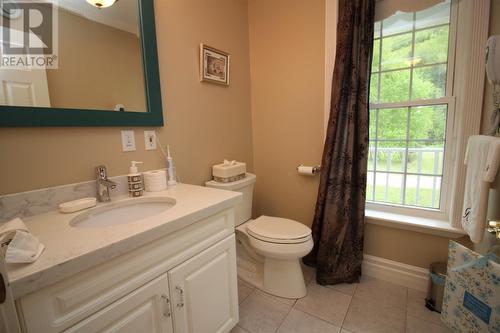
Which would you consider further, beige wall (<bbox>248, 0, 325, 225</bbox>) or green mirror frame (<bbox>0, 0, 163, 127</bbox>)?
beige wall (<bbox>248, 0, 325, 225</bbox>)

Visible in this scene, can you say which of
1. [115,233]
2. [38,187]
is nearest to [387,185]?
[115,233]

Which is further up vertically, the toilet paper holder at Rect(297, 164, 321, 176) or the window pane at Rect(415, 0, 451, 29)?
the window pane at Rect(415, 0, 451, 29)

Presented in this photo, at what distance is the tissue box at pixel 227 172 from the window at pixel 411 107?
1036 mm

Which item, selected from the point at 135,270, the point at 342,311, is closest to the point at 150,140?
the point at 135,270

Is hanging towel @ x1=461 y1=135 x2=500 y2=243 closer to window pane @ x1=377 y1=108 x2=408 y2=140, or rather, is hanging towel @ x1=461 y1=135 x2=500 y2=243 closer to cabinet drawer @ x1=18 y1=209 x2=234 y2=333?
window pane @ x1=377 y1=108 x2=408 y2=140

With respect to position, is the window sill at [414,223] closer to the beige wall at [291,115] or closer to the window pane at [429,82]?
the beige wall at [291,115]

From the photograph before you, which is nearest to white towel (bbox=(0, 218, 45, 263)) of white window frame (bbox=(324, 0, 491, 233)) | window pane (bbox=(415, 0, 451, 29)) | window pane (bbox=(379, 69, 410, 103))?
white window frame (bbox=(324, 0, 491, 233))

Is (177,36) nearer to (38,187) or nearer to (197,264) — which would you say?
(38,187)

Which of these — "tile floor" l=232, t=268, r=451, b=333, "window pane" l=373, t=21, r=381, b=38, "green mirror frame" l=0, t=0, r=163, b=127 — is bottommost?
"tile floor" l=232, t=268, r=451, b=333

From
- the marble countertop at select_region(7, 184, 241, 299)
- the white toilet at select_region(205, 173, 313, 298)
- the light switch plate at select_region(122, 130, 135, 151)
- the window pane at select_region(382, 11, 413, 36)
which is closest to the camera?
the marble countertop at select_region(7, 184, 241, 299)

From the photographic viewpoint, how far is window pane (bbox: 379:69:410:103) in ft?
5.25

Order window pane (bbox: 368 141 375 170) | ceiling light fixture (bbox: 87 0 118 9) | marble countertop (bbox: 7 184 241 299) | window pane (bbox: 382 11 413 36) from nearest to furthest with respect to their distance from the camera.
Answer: marble countertop (bbox: 7 184 241 299)
ceiling light fixture (bbox: 87 0 118 9)
window pane (bbox: 382 11 413 36)
window pane (bbox: 368 141 375 170)

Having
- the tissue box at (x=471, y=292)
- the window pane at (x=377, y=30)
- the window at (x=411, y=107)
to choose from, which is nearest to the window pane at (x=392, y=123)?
the window at (x=411, y=107)

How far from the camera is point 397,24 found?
1582 mm
